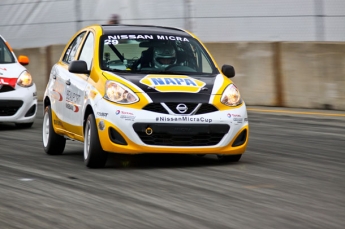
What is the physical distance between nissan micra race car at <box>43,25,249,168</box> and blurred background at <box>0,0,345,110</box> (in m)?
5.92

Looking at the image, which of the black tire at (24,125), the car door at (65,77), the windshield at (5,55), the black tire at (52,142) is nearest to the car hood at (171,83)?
the car door at (65,77)

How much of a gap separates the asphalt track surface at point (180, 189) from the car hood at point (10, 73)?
2.66 m

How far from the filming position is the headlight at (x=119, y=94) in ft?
31.4

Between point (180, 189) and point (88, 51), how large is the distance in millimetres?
2936

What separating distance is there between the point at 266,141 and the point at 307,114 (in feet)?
11.5

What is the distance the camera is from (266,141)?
41.2 feet

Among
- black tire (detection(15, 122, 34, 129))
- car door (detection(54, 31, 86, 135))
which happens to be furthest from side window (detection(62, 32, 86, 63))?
black tire (detection(15, 122, 34, 129))

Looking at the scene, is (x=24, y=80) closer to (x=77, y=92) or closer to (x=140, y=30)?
(x=140, y=30)

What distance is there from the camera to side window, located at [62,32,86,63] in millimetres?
11352

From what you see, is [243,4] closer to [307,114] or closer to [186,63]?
[307,114]

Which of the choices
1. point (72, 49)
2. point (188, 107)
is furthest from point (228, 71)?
point (72, 49)

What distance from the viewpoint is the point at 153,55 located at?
10539 mm

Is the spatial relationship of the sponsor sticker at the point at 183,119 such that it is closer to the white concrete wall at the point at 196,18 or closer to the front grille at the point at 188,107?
the front grille at the point at 188,107

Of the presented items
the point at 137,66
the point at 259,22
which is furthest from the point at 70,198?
the point at 259,22
